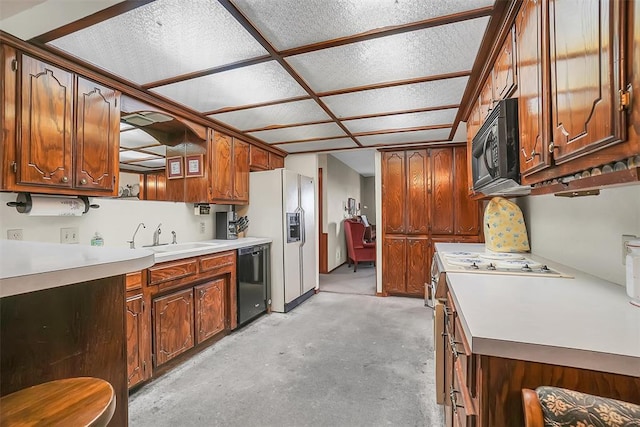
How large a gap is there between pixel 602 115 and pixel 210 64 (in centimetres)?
200

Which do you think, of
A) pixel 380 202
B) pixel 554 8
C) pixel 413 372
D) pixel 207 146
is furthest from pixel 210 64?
pixel 380 202

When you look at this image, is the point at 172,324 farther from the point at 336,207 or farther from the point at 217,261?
the point at 336,207

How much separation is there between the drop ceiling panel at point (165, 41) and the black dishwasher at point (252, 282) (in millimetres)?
1869

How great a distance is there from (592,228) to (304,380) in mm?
1979

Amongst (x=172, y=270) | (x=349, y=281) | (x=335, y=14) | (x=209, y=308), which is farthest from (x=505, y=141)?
(x=349, y=281)

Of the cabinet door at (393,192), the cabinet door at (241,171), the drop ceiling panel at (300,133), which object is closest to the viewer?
the drop ceiling panel at (300,133)

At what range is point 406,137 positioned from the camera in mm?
3783

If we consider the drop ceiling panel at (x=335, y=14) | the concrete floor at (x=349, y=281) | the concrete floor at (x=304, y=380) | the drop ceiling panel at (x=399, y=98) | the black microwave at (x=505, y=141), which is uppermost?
the drop ceiling panel at (x=335, y=14)

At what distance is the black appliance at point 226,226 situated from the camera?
3.52 metres

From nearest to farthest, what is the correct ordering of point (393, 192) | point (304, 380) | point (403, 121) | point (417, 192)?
point (304, 380) < point (403, 121) < point (417, 192) < point (393, 192)

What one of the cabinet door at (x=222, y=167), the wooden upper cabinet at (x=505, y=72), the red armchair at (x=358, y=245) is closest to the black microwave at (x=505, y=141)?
the wooden upper cabinet at (x=505, y=72)

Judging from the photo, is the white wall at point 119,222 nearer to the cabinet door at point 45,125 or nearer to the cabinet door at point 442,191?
the cabinet door at point 45,125

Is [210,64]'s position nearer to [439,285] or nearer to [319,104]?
[319,104]

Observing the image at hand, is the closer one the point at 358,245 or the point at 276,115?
the point at 276,115
